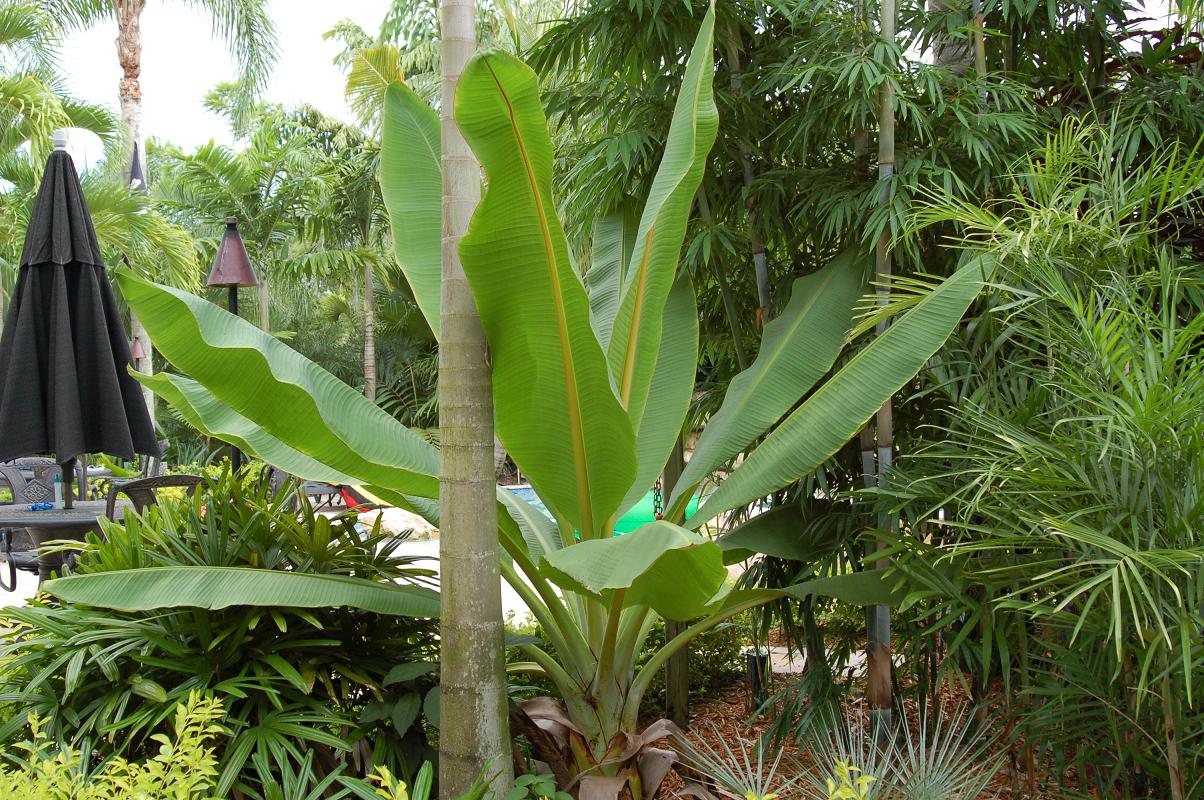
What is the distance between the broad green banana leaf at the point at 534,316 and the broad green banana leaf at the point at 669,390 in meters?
0.41

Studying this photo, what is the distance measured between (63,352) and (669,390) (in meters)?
3.17

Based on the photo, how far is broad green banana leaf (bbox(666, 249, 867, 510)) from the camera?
3.19 meters

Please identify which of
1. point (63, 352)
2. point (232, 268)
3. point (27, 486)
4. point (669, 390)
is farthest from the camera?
point (27, 486)

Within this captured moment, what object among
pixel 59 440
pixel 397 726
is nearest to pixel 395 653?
pixel 397 726

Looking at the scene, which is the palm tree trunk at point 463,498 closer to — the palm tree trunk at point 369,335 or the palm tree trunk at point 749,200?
the palm tree trunk at point 749,200

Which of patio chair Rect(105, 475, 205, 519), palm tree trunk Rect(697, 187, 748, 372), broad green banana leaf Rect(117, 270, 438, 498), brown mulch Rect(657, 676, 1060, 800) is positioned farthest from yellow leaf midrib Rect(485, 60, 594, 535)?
patio chair Rect(105, 475, 205, 519)

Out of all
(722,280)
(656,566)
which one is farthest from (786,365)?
(656,566)

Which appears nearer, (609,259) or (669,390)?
(669,390)

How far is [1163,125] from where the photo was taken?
3.33 m

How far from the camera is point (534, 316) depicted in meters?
2.43

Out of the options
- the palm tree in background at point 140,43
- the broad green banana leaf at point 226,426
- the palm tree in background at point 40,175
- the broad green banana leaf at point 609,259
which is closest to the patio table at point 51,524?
the broad green banana leaf at point 226,426

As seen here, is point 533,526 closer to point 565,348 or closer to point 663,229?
point 565,348

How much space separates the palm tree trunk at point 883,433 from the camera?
3037mm

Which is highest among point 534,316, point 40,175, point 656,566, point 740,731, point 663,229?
point 40,175
